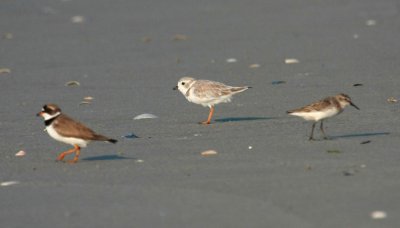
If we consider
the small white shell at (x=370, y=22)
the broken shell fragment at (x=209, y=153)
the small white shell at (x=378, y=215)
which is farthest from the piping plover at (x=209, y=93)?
the small white shell at (x=370, y=22)

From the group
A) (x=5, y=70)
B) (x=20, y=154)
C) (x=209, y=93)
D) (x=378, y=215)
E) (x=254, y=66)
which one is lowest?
(x=5, y=70)

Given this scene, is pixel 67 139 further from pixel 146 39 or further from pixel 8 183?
pixel 146 39

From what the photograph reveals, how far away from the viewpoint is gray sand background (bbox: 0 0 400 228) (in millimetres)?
6379

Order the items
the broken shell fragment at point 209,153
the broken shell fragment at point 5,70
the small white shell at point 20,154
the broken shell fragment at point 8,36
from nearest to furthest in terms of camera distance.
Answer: the broken shell fragment at point 209,153 → the small white shell at point 20,154 → the broken shell fragment at point 5,70 → the broken shell fragment at point 8,36

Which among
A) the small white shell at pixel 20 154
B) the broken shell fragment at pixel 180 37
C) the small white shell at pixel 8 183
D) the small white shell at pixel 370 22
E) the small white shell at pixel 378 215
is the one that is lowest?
the broken shell fragment at pixel 180 37

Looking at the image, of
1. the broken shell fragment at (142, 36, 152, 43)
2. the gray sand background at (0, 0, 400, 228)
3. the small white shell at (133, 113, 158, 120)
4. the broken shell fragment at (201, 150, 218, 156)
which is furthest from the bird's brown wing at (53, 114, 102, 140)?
the broken shell fragment at (142, 36, 152, 43)

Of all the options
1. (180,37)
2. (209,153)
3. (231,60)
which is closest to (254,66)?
(231,60)

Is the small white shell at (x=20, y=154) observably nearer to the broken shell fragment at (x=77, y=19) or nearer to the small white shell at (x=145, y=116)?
the small white shell at (x=145, y=116)

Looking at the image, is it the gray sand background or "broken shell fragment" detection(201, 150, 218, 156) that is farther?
"broken shell fragment" detection(201, 150, 218, 156)

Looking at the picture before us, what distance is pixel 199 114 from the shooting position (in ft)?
35.5

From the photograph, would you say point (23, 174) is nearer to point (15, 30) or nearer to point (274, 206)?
point (274, 206)

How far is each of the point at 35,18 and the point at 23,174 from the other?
10421 millimetres

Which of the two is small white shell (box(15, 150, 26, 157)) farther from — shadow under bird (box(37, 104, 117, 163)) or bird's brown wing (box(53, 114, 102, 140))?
bird's brown wing (box(53, 114, 102, 140))

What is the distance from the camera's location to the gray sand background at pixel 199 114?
6.38 m
